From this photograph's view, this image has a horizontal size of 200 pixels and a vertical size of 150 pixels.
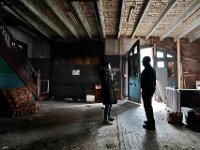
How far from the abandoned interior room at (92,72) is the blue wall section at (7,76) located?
0.03 metres

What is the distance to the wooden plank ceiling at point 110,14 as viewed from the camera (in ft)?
19.5

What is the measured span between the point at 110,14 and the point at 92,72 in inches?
161

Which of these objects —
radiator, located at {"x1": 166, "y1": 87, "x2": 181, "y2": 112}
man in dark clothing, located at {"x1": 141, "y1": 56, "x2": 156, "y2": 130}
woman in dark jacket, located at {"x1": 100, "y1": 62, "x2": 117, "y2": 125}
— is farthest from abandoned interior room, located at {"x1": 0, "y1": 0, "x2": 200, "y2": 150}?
woman in dark jacket, located at {"x1": 100, "y1": 62, "x2": 117, "y2": 125}

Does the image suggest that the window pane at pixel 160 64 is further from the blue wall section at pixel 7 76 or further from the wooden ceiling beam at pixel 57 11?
the blue wall section at pixel 7 76

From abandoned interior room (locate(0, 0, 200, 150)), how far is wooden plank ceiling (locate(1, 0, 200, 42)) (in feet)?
0.11

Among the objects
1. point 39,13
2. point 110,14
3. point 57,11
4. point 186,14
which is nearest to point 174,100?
point 186,14

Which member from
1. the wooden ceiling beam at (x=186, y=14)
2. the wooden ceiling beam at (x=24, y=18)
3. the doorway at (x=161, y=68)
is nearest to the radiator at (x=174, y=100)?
the wooden ceiling beam at (x=186, y=14)

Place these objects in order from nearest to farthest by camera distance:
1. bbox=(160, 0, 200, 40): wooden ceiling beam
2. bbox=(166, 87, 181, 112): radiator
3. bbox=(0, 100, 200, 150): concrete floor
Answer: bbox=(0, 100, 200, 150): concrete floor
bbox=(166, 87, 181, 112): radiator
bbox=(160, 0, 200, 40): wooden ceiling beam

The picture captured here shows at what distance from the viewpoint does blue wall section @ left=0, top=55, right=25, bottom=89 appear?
6031mm

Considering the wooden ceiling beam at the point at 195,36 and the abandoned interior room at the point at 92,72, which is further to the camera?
the wooden ceiling beam at the point at 195,36

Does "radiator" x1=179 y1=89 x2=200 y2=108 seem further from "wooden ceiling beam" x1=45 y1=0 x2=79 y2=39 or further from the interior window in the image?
the interior window

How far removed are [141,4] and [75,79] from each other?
19.1ft

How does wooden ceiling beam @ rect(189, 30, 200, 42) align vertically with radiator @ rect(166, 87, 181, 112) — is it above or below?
above

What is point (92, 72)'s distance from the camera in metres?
10.4
